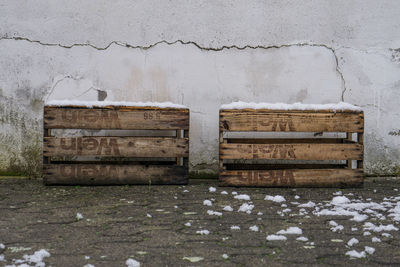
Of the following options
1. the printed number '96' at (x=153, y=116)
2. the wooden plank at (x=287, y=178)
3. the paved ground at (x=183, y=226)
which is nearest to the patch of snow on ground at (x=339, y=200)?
the paved ground at (x=183, y=226)

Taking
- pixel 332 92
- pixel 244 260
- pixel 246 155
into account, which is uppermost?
pixel 332 92

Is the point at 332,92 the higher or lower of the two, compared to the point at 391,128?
higher

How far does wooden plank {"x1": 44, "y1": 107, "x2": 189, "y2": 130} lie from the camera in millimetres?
3492

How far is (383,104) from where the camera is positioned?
4004 mm

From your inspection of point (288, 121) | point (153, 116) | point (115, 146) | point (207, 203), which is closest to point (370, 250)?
point (207, 203)

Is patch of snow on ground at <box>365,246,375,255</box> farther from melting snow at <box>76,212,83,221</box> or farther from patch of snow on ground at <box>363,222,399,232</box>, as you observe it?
melting snow at <box>76,212,83,221</box>

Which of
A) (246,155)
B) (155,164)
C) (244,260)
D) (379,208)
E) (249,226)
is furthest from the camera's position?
(155,164)

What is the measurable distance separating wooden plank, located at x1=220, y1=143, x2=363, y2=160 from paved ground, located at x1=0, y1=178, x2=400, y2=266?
0.29m

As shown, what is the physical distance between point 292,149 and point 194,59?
129 centimetres

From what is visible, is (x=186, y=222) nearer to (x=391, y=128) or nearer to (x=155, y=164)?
(x=155, y=164)

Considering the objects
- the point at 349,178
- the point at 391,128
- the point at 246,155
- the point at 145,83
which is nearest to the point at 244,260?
the point at 246,155

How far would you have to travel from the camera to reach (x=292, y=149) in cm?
349

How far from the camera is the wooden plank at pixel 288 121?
349 centimetres

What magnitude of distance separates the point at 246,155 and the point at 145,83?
1240 mm
